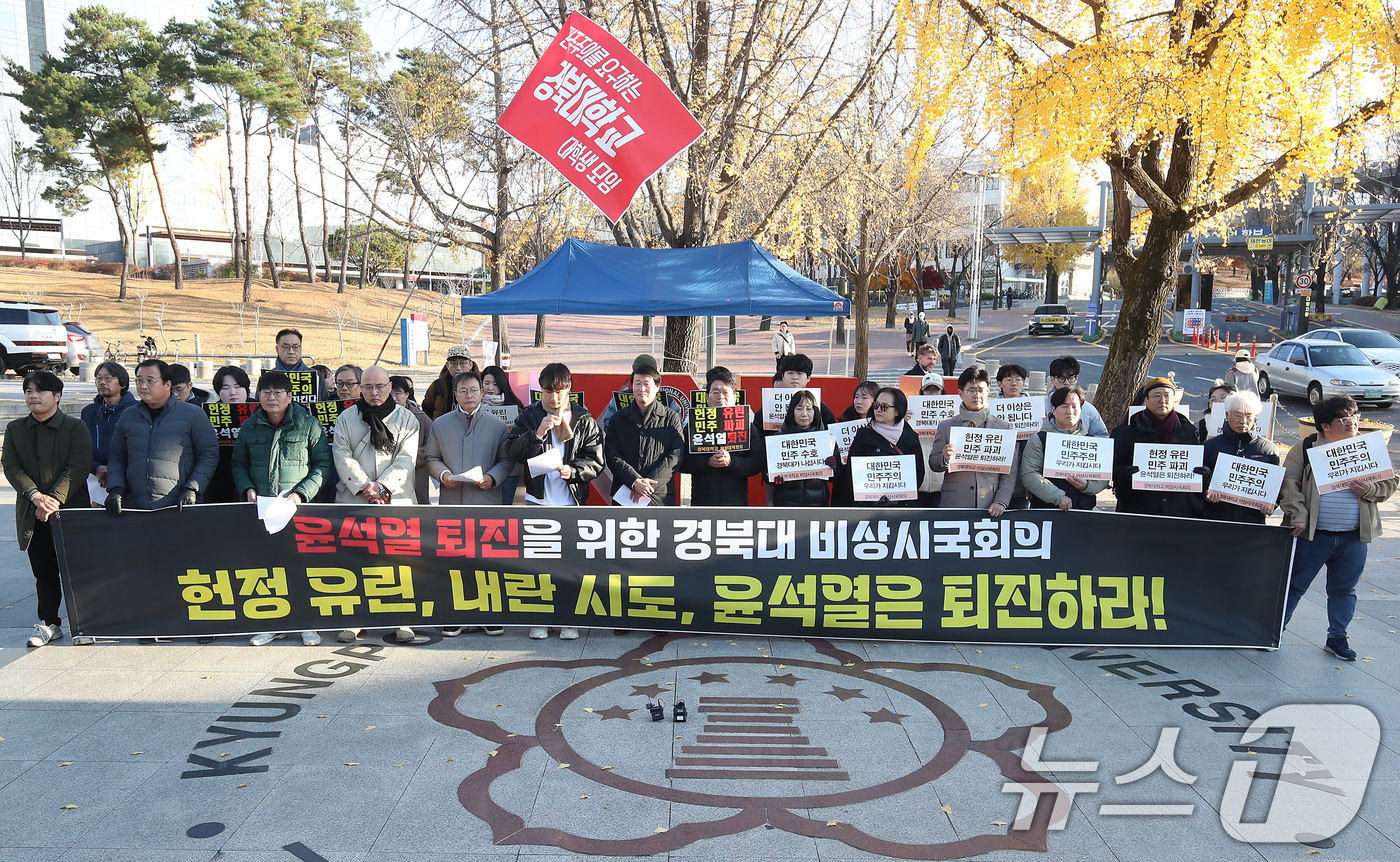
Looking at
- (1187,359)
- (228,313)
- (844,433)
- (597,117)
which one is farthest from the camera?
(228,313)

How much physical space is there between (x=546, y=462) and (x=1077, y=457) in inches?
146

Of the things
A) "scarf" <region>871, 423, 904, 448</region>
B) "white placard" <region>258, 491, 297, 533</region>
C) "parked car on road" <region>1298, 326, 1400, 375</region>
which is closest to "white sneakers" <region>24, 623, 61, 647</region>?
"white placard" <region>258, 491, 297, 533</region>

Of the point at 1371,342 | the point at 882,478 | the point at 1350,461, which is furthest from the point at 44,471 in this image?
the point at 1371,342

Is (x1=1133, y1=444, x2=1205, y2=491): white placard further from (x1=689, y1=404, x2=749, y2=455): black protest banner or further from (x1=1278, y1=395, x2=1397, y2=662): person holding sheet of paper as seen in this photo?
(x1=689, y1=404, x2=749, y2=455): black protest banner

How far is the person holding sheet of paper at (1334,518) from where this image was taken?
227 inches

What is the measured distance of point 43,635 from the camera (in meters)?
6.00

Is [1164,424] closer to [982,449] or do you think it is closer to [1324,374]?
[982,449]

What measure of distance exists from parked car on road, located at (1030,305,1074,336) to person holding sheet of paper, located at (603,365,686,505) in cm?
4048

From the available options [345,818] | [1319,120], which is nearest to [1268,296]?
[1319,120]

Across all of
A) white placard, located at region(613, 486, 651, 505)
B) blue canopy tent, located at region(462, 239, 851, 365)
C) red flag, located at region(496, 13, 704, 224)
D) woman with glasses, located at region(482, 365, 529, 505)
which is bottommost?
white placard, located at region(613, 486, 651, 505)

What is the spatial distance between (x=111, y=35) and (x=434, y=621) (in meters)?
42.8

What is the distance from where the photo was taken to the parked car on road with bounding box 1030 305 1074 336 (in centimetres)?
4319

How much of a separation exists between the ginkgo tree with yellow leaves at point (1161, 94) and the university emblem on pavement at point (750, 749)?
→ 22.1 feet

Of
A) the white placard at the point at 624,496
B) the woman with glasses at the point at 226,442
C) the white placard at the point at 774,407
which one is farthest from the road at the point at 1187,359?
the woman with glasses at the point at 226,442
